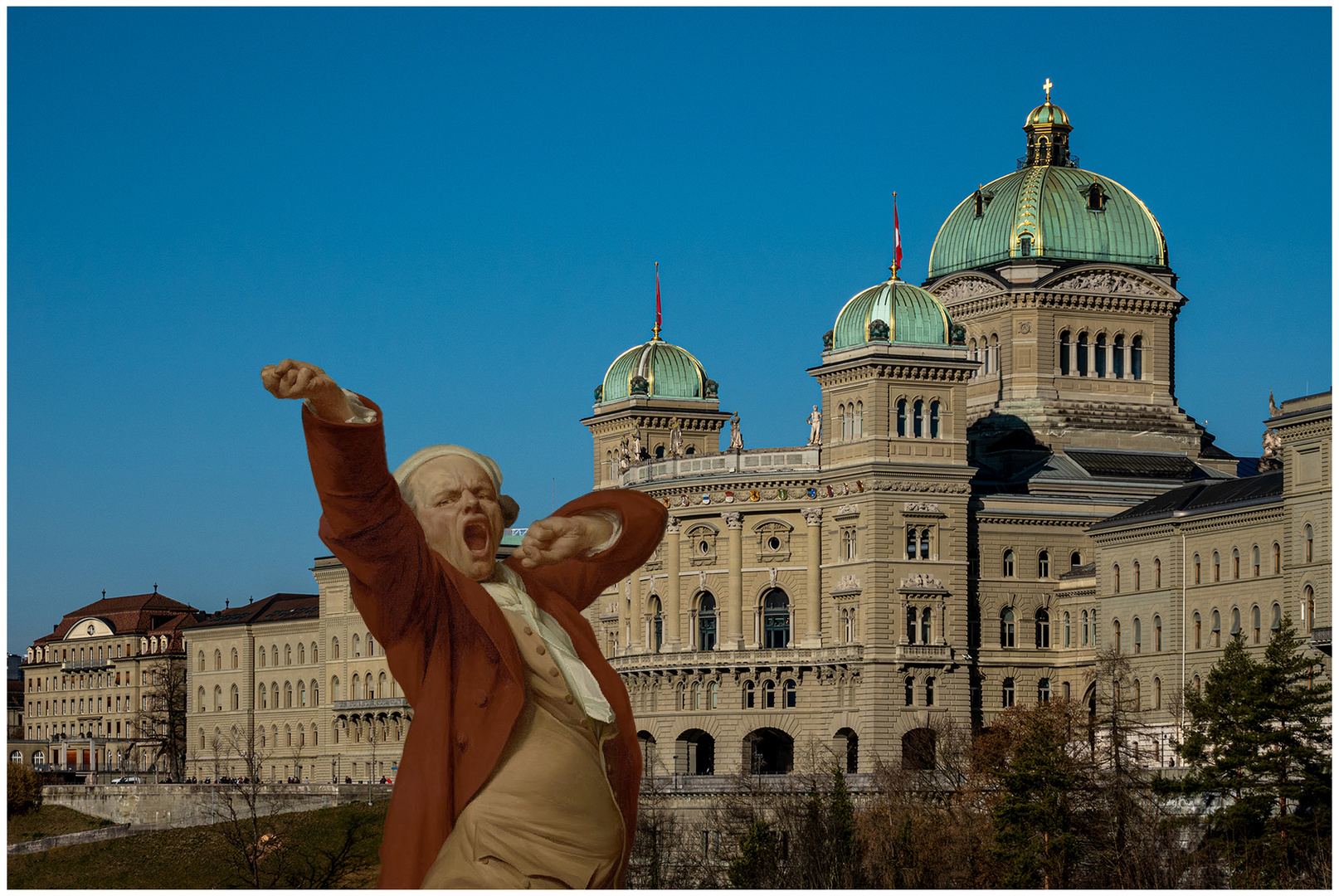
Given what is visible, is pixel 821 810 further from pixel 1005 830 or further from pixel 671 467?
pixel 671 467

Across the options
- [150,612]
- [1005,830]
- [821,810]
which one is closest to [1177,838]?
[1005,830]

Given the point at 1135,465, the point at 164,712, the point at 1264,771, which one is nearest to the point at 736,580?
the point at 1135,465

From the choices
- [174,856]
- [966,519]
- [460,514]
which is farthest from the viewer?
[966,519]

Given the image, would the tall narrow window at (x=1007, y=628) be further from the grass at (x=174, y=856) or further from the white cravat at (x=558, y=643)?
the white cravat at (x=558, y=643)

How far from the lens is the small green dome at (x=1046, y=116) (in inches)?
5271

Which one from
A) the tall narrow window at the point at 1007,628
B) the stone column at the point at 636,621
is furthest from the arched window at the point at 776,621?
the tall narrow window at the point at 1007,628

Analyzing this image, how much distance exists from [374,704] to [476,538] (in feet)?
432

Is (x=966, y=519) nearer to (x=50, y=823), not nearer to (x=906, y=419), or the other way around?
(x=906, y=419)

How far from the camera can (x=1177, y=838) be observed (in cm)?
7362

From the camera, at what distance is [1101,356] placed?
130125 mm

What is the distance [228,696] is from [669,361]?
43.6 m

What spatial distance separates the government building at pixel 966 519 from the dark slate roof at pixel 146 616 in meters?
53.7

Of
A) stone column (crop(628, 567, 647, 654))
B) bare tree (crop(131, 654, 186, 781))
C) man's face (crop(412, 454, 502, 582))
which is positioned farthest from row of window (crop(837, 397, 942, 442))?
man's face (crop(412, 454, 502, 582))

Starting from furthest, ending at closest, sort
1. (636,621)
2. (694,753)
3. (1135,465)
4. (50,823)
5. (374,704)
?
(374,704) → (50,823) → (1135,465) → (636,621) → (694,753)
